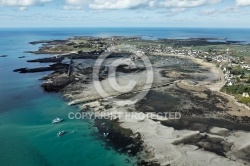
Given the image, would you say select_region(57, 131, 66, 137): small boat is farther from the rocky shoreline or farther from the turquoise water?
the rocky shoreline

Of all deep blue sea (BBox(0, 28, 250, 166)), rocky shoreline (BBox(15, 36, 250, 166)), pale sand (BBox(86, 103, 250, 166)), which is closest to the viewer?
pale sand (BBox(86, 103, 250, 166))

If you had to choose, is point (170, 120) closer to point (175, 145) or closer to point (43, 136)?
point (175, 145)

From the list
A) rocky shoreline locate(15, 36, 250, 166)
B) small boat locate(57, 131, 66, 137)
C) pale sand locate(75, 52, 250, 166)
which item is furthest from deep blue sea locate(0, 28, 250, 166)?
pale sand locate(75, 52, 250, 166)

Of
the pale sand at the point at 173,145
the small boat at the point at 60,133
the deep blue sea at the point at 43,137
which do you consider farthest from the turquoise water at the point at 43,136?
the pale sand at the point at 173,145

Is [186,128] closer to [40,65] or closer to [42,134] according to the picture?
[42,134]

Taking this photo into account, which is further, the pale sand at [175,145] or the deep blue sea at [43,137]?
the deep blue sea at [43,137]

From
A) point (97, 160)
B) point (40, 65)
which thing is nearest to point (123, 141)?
point (97, 160)

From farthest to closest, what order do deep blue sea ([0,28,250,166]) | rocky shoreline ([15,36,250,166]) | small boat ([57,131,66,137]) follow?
small boat ([57,131,66,137])
rocky shoreline ([15,36,250,166])
deep blue sea ([0,28,250,166])

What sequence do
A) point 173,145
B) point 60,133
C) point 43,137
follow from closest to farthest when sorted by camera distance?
1. point 173,145
2. point 43,137
3. point 60,133

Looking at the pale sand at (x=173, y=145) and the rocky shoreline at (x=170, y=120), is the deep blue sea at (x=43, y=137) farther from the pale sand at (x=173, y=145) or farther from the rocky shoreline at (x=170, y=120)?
the pale sand at (x=173, y=145)

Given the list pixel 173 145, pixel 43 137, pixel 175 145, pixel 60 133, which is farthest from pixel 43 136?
pixel 175 145

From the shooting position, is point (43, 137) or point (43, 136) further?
point (43, 136)
